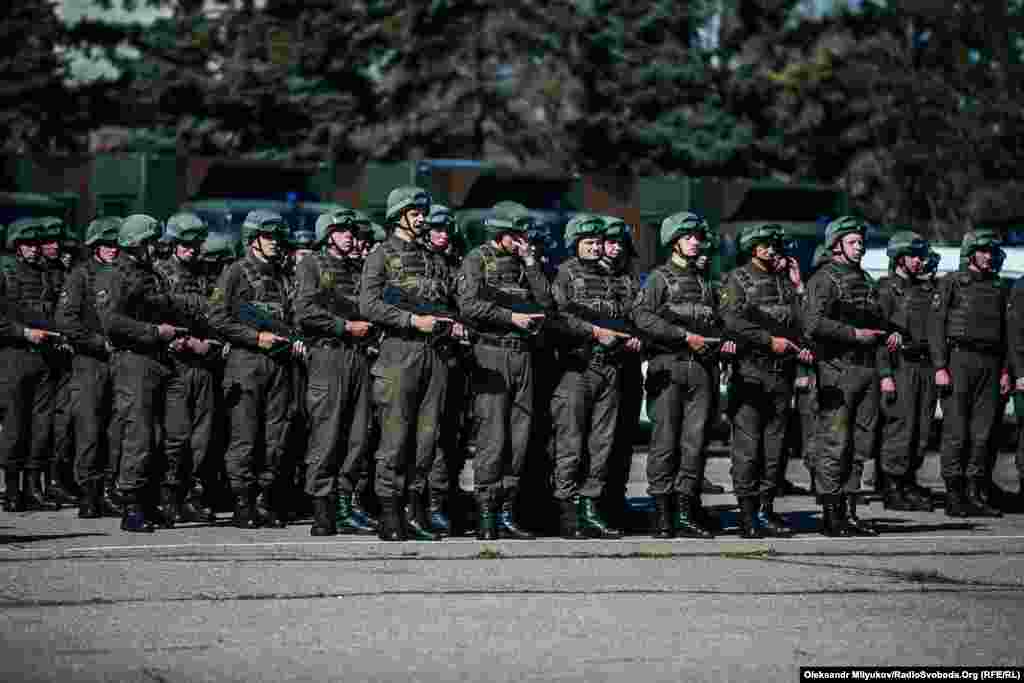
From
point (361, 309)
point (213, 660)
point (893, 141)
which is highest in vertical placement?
point (893, 141)

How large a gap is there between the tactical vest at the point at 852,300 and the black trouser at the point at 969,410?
1.78 m

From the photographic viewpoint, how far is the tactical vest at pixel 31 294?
50.8ft

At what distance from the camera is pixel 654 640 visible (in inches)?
385

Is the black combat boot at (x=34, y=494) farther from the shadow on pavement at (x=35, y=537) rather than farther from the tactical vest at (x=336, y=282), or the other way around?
the tactical vest at (x=336, y=282)

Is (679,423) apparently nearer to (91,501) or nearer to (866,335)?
(866,335)

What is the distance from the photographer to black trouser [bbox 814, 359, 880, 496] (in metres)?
13.9

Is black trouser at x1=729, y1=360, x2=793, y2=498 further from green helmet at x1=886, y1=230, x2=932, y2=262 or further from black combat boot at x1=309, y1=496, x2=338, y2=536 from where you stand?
green helmet at x1=886, y1=230, x2=932, y2=262

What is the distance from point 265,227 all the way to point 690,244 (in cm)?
274

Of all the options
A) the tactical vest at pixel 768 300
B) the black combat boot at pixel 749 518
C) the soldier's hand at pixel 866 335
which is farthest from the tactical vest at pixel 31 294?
the soldier's hand at pixel 866 335

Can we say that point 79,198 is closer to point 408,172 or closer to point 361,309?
point 408,172

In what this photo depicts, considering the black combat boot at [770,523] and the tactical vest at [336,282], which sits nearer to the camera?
the tactical vest at [336,282]

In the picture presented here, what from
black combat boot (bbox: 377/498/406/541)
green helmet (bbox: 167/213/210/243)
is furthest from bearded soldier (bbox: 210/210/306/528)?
black combat boot (bbox: 377/498/406/541)

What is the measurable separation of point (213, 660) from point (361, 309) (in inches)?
173

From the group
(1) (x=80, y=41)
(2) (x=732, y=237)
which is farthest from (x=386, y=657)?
(1) (x=80, y=41)
